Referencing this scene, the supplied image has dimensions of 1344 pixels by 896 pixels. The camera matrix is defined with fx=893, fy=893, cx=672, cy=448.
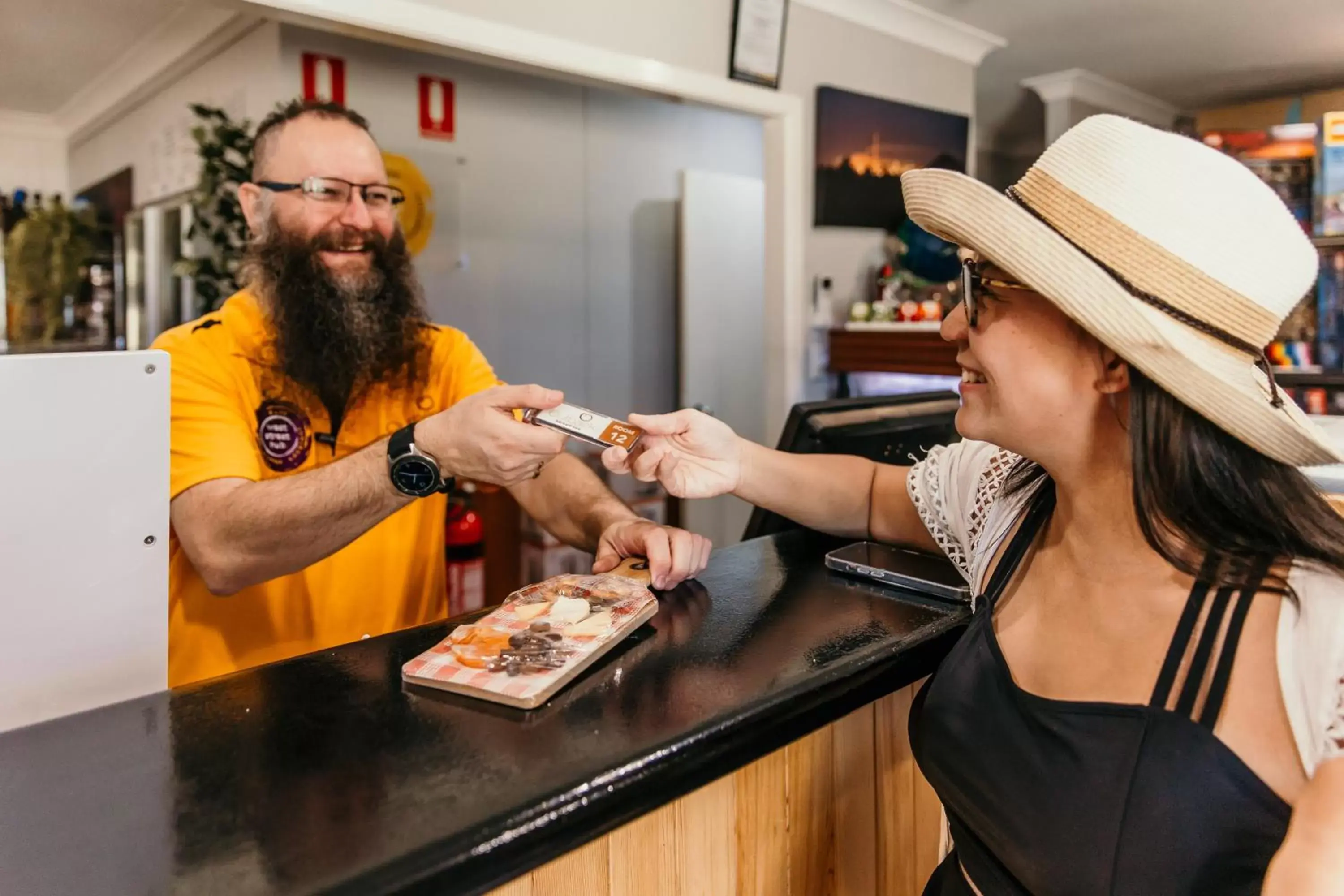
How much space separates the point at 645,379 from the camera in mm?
4816

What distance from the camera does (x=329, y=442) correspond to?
5.73 feet

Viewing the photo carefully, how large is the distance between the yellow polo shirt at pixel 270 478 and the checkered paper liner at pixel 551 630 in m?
0.69

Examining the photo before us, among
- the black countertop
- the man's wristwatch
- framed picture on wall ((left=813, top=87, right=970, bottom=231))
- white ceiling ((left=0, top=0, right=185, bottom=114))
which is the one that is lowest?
the black countertop

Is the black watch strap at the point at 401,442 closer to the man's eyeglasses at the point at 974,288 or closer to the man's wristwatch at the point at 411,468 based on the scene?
the man's wristwatch at the point at 411,468

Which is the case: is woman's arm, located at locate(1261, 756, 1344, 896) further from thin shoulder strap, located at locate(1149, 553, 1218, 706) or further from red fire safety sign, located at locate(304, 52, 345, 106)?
red fire safety sign, located at locate(304, 52, 345, 106)

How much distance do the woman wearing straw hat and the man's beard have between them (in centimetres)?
121

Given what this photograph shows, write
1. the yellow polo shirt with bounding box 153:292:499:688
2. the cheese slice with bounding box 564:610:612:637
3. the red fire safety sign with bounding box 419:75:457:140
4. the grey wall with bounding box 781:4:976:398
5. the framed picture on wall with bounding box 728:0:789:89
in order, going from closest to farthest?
the cheese slice with bounding box 564:610:612:637 < the yellow polo shirt with bounding box 153:292:499:688 < the framed picture on wall with bounding box 728:0:789:89 < the red fire safety sign with bounding box 419:75:457:140 < the grey wall with bounding box 781:4:976:398

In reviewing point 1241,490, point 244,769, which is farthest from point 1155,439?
point 244,769

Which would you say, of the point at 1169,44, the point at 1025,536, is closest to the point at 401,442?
the point at 1025,536

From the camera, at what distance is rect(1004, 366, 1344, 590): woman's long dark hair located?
0.87m

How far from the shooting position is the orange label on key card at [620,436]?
47.2 inches

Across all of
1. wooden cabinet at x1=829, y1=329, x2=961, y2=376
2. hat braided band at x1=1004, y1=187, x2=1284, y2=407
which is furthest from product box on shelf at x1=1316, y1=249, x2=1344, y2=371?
hat braided band at x1=1004, y1=187, x2=1284, y2=407

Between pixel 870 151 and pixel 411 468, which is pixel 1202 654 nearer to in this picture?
pixel 411 468

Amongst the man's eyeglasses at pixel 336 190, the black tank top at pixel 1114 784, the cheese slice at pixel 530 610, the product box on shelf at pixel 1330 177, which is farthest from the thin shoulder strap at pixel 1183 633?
the product box on shelf at pixel 1330 177
